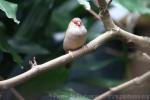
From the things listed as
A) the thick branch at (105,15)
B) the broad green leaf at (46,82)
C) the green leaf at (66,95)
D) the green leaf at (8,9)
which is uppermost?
the green leaf at (8,9)

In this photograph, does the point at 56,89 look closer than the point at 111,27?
No

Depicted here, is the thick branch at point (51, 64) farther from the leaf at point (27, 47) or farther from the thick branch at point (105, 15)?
the leaf at point (27, 47)

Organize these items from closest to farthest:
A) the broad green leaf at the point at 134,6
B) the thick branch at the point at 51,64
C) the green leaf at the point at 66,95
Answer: the thick branch at the point at 51,64 → the green leaf at the point at 66,95 → the broad green leaf at the point at 134,6

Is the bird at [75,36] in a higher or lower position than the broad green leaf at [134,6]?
lower

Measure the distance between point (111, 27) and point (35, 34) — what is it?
398mm

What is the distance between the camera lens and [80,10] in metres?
1.07

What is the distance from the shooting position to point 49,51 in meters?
1.00

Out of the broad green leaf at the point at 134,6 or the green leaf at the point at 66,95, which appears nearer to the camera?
the green leaf at the point at 66,95

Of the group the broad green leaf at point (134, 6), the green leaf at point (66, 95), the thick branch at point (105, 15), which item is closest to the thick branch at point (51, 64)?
the thick branch at point (105, 15)

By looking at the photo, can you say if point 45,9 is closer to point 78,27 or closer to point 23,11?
point 23,11

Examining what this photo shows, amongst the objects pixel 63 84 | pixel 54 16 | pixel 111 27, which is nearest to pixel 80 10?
pixel 54 16

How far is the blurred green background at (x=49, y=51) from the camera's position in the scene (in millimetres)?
801

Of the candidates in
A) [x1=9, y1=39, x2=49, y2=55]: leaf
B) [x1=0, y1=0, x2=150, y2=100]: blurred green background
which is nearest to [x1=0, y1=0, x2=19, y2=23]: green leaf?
[x1=0, y1=0, x2=150, y2=100]: blurred green background

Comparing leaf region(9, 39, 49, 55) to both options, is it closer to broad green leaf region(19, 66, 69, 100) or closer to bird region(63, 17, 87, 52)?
broad green leaf region(19, 66, 69, 100)
